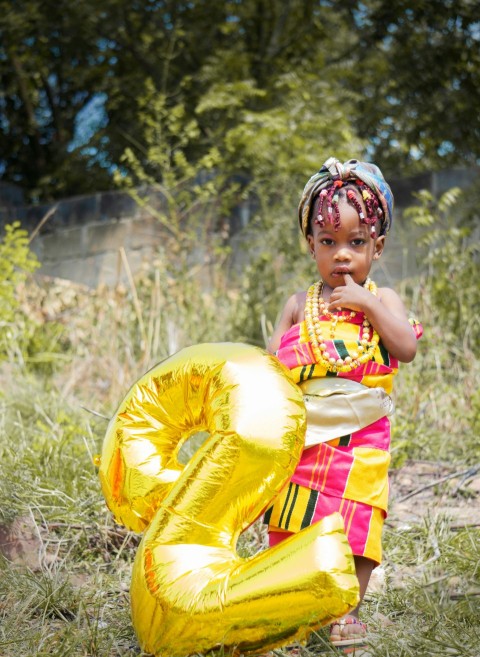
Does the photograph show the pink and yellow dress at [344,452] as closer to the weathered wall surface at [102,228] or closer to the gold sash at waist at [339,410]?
the gold sash at waist at [339,410]

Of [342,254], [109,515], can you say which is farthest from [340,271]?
[109,515]

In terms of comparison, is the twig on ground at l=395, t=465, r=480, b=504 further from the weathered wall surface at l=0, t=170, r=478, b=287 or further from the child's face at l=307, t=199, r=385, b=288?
the weathered wall surface at l=0, t=170, r=478, b=287

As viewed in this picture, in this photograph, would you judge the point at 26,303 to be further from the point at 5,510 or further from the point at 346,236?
the point at 346,236

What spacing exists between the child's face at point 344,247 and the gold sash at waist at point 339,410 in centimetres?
28

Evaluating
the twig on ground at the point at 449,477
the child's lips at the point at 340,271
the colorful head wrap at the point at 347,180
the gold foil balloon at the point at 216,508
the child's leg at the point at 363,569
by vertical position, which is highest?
the colorful head wrap at the point at 347,180

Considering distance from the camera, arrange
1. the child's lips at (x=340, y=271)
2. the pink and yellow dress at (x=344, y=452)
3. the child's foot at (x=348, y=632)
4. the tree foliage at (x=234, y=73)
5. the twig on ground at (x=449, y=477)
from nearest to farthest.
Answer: the child's foot at (x=348, y=632) < the pink and yellow dress at (x=344, y=452) < the child's lips at (x=340, y=271) < the twig on ground at (x=449, y=477) < the tree foliage at (x=234, y=73)

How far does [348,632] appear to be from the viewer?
1.79 meters

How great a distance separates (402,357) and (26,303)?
3.69 meters

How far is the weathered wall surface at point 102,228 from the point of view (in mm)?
5824

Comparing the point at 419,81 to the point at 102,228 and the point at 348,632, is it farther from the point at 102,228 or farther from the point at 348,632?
the point at 348,632

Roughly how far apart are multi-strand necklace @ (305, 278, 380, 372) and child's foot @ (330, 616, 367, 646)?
1.95 ft

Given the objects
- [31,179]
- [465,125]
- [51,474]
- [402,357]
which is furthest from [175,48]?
[402,357]

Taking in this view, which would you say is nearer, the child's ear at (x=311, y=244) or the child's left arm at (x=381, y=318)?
the child's left arm at (x=381, y=318)

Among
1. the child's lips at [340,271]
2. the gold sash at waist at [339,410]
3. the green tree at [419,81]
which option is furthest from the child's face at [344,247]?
the green tree at [419,81]
